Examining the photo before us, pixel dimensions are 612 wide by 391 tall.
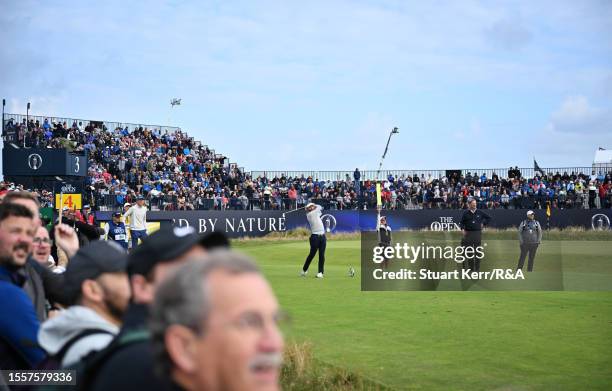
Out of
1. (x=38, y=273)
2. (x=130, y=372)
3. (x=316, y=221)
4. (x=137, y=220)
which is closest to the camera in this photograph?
(x=130, y=372)

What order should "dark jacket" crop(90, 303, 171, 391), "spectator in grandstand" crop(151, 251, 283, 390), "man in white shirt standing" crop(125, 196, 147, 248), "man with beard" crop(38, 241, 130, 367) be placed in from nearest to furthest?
1. "spectator in grandstand" crop(151, 251, 283, 390)
2. "dark jacket" crop(90, 303, 171, 391)
3. "man with beard" crop(38, 241, 130, 367)
4. "man in white shirt standing" crop(125, 196, 147, 248)

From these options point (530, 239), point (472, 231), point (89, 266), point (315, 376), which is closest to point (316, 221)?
point (472, 231)

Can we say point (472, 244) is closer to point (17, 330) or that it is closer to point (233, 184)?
point (17, 330)

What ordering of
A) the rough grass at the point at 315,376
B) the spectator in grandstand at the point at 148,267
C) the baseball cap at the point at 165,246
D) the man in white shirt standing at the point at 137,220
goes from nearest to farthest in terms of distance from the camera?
the spectator in grandstand at the point at 148,267 < the baseball cap at the point at 165,246 < the rough grass at the point at 315,376 < the man in white shirt standing at the point at 137,220

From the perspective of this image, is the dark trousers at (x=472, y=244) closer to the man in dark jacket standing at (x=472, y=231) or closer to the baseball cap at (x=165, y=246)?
the man in dark jacket standing at (x=472, y=231)

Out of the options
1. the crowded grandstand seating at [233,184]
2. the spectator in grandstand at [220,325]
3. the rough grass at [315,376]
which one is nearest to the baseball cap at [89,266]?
the spectator in grandstand at [220,325]

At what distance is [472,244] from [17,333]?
18.3m

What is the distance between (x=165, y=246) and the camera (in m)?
3.22

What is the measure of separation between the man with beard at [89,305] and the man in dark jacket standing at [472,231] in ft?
59.3

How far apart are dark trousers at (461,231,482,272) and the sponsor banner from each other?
1008 inches

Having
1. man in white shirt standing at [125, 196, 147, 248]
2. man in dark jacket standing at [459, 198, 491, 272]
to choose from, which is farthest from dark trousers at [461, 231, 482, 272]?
man in white shirt standing at [125, 196, 147, 248]

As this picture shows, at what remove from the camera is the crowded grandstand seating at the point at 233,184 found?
4694 centimetres

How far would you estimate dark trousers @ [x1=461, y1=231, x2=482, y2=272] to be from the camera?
2120 centimetres

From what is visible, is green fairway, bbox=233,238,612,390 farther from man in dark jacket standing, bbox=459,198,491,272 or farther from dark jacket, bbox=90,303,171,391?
dark jacket, bbox=90,303,171,391
